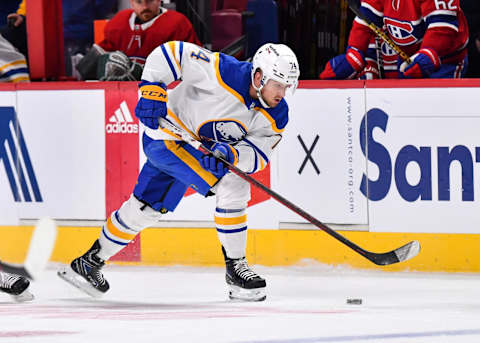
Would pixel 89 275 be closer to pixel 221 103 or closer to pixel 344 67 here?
pixel 221 103

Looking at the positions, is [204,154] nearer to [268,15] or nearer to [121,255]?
[121,255]

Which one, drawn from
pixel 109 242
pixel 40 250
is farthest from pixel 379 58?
pixel 40 250

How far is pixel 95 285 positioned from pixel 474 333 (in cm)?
161

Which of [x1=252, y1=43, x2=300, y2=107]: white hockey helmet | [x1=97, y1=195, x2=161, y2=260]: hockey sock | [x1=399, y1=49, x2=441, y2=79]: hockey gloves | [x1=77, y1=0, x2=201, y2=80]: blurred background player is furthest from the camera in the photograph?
[x1=77, y1=0, x2=201, y2=80]: blurred background player

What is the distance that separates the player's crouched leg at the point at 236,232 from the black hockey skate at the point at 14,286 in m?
0.79

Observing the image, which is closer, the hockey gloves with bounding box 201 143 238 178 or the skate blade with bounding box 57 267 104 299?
the hockey gloves with bounding box 201 143 238 178

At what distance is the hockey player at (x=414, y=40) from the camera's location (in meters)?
4.15

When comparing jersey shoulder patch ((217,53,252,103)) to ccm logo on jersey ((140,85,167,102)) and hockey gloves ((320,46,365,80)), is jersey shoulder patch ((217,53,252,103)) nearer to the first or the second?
ccm logo on jersey ((140,85,167,102))

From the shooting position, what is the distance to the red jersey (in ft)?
15.1

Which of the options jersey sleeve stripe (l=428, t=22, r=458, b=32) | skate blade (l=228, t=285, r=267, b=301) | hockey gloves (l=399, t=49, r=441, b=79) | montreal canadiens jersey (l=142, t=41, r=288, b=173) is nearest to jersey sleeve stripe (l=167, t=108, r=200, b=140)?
montreal canadiens jersey (l=142, t=41, r=288, b=173)

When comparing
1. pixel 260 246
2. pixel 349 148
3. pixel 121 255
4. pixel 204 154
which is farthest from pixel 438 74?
pixel 121 255

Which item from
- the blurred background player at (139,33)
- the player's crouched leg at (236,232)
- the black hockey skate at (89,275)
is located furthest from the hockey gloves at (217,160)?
the blurred background player at (139,33)

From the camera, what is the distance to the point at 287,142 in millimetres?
4043

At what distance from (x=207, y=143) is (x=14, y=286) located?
0.93m
